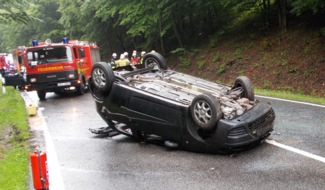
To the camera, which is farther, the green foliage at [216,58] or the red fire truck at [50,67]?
the green foliage at [216,58]

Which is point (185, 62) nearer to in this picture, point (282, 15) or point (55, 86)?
point (282, 15)

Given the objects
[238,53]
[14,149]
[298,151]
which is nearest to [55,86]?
[14,149]

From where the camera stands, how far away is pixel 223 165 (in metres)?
5.91

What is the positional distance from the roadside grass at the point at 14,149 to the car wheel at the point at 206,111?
2744 mm

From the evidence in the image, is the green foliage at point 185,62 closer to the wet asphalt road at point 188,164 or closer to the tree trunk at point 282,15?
the tree trunk at point 282,15

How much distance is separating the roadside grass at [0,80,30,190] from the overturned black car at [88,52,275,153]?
1.81m

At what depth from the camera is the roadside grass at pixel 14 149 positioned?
5.78m

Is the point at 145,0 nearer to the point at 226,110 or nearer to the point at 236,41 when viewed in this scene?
the point at 236,41

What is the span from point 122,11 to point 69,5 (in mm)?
14305

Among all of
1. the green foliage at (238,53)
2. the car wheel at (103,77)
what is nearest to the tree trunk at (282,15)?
the green foliage at (238,53)

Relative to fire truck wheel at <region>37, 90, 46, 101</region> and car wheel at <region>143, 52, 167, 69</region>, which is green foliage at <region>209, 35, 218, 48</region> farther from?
car wheel at <region>143, 52, 167, 69</region>

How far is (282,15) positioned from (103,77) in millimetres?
14076

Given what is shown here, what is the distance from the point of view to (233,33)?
22.9 meters

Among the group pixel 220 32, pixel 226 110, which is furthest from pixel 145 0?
pixel 226 110
